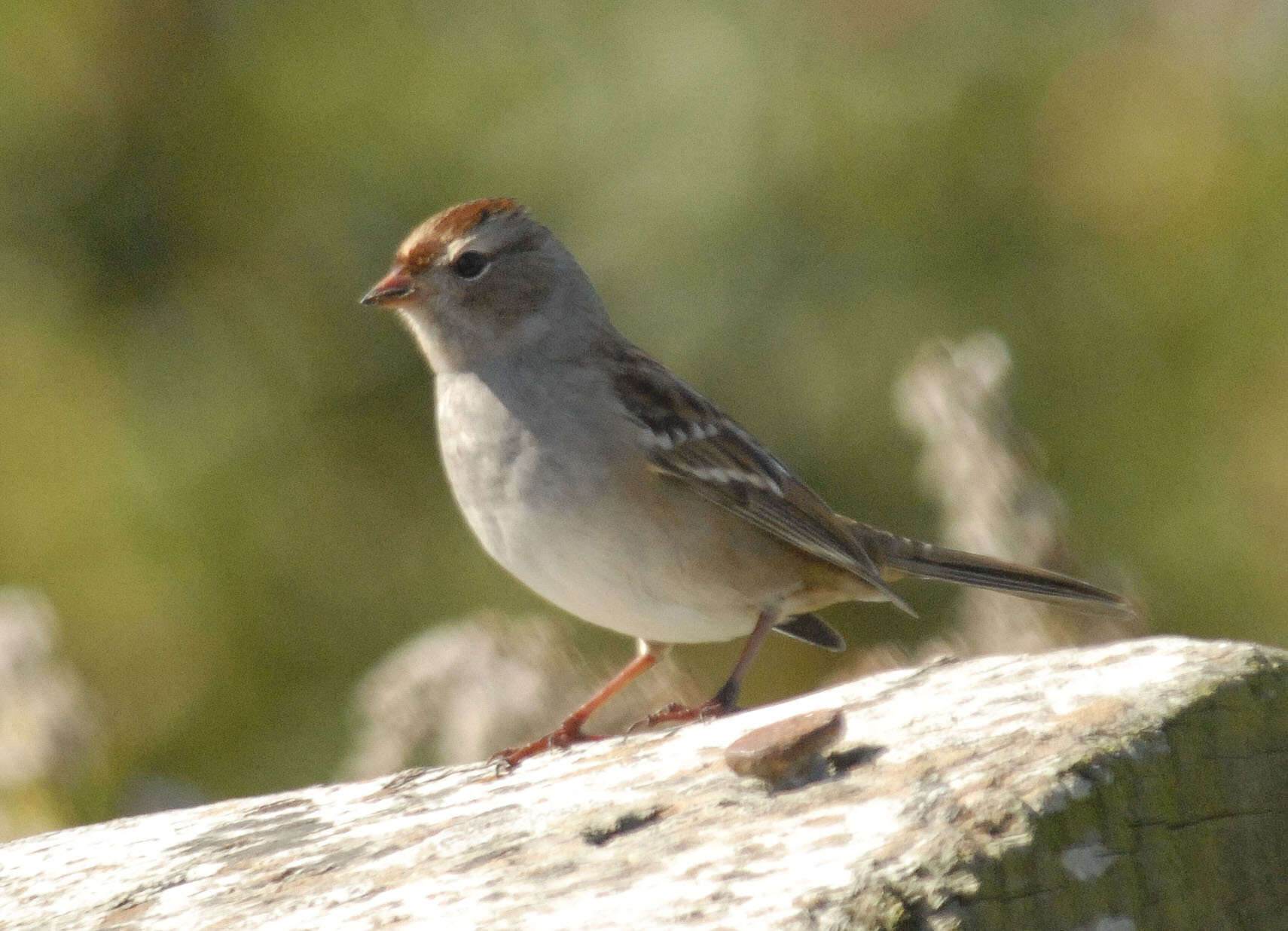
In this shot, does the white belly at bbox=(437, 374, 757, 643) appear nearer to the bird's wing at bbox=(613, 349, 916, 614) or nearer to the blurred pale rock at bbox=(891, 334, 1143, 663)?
the bird's wing at bbox=(613, 349, 916, 614)

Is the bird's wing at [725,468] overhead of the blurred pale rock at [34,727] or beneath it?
overhead


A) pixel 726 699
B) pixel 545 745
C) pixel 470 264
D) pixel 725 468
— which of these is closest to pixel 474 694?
pixel 545 745

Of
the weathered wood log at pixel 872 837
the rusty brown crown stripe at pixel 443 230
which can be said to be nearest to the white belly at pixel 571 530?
the rusty brown crown stripe at pixel 443 230

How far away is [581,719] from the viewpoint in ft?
9.57

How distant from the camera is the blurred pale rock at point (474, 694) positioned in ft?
9.40

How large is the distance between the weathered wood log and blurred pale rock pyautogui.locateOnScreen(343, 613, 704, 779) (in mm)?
776

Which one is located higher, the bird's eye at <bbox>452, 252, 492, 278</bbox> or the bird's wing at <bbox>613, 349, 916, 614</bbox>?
the bird's eye at <bbox>452, 252, 492, 278</bbox>

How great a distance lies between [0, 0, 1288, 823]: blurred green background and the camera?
11.8 ft

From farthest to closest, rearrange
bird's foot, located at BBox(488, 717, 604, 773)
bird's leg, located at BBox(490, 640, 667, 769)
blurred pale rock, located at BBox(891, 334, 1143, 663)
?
blurred pale rock, located at BBox(891, 334, 1143, 663)
bird's leg, located at BBox(490, 640, 667, 769)
bird's foot, located at BBox(488, 717, 604, 773)

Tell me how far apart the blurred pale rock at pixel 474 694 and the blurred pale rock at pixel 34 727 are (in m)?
0.50

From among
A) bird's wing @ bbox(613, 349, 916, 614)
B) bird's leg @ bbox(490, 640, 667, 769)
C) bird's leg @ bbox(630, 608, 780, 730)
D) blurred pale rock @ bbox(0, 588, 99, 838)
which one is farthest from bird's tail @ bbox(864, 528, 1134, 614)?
blurred pale rock @ bbox(0, 588, 99, 838)

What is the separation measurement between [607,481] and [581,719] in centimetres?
44

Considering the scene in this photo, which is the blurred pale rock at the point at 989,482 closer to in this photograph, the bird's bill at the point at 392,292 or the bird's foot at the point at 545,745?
the bird's foot at the point at 545,745

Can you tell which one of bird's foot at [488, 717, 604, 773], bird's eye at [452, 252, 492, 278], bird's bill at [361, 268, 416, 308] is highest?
bird's eye at [452, 252, 492, 278]
